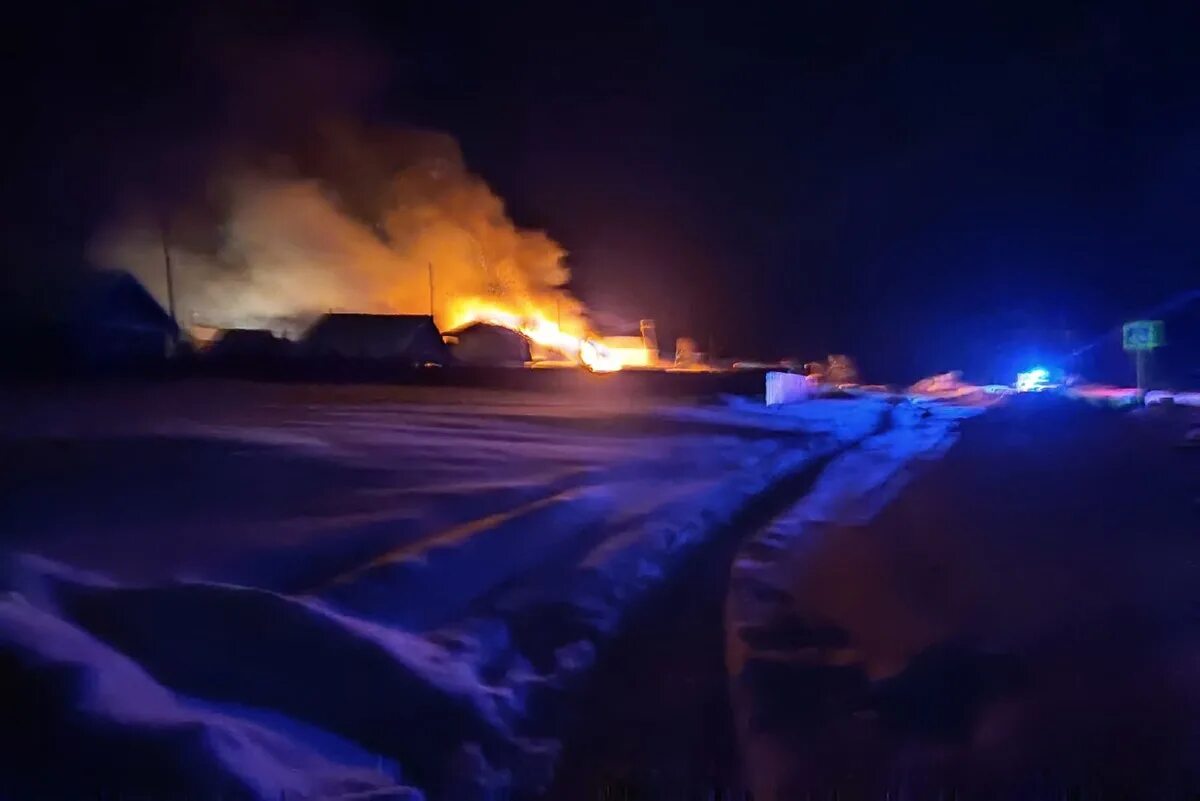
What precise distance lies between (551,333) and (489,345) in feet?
19.9

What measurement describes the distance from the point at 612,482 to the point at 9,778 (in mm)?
5711

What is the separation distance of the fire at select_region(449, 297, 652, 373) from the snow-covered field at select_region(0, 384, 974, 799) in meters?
24.1

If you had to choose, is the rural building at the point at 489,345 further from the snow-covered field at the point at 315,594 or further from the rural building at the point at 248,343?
the snow-covered field at the point at 315,594

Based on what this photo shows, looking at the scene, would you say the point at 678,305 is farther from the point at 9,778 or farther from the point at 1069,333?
the point at 9,778

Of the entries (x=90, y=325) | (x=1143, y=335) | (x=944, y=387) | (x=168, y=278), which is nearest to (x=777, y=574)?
(x=90, y=325)

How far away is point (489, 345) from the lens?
30.0 m

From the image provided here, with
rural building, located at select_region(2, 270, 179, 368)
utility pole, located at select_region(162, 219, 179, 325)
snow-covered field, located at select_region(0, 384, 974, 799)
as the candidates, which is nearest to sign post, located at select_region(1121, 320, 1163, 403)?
snow-covered field, located at select_region(0, 384, 974, 799)

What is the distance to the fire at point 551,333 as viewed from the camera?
33.9m

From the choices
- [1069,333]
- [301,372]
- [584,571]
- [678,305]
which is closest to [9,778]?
[584,571]

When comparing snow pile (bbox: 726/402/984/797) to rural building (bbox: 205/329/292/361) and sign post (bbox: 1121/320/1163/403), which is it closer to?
sign post (bbox: 1121/320/1163/403)

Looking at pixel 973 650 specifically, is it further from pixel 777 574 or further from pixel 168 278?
pixel 168 278

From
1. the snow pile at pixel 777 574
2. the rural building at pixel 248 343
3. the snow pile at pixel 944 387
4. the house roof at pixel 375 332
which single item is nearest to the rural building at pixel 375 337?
the house roof at pixel 375 332

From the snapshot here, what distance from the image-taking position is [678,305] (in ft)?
152

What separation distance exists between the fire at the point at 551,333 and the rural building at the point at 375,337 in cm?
599
